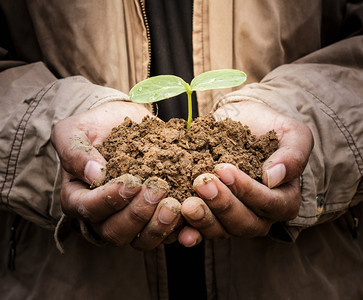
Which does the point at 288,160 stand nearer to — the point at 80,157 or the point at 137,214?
the point at 137,214

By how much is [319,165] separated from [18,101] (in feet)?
3.25

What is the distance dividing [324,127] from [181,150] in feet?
1.63

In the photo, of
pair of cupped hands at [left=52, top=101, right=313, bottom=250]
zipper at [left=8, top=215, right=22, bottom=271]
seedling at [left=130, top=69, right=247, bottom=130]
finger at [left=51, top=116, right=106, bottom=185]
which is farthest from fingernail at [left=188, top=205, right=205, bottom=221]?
zipper at [left=8, top=215, right=22, bottom=271]

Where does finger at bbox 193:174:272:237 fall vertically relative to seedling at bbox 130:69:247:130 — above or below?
below

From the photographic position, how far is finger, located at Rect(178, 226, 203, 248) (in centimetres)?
74

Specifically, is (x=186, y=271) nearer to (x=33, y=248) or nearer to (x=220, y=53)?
(x=33, y=248)

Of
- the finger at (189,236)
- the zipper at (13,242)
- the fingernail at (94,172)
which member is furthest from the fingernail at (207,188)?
the zipper at (13,242)

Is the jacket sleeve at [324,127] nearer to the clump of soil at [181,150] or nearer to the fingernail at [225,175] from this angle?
the clump of soil at [181,150]

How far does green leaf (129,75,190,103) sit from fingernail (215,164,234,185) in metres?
0.28

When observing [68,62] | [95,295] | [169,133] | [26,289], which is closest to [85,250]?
[95,295]

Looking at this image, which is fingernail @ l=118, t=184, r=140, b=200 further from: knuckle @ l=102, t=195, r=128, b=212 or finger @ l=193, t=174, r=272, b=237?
finger @ l=193, t=174, r=272, b=237

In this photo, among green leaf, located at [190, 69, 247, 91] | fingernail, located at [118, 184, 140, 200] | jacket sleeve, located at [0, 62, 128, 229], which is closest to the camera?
fingernail, located at [118, 184, 140, 200]

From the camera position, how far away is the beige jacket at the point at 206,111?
1.00 meters

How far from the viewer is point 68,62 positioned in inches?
49.1
